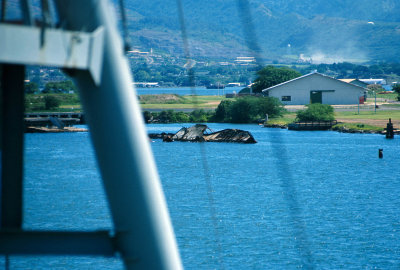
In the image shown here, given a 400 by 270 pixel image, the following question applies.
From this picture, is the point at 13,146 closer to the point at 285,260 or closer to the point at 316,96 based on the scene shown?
the point at 285,260

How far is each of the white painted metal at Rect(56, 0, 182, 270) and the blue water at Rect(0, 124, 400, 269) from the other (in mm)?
4284

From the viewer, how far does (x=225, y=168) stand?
3431cm

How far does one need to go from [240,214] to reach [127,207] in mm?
20359

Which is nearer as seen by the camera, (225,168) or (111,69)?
(111,69)

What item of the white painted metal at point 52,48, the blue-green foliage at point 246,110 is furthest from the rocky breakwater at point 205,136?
the white painted metal at point 52,48

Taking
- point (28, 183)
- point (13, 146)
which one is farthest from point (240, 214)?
point (13, 146)

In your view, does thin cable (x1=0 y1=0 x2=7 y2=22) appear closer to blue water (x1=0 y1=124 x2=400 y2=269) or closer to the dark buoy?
blue water (x1=0 y1=124 x2=400 y2=269)

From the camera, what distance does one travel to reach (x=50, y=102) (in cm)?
6700

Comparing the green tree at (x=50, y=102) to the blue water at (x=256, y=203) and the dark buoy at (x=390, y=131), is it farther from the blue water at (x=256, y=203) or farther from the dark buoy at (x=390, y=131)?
the dark buoy at (x=390, y=131)

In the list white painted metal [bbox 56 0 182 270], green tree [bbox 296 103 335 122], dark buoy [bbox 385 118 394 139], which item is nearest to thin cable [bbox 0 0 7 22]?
white painted metal [bbox 56 0 182 270]

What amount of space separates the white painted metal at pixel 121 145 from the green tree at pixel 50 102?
66012 millimetres

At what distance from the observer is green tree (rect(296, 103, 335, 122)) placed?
178ft

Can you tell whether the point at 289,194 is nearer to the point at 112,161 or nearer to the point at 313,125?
the point at 112,161

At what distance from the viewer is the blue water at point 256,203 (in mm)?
17000
